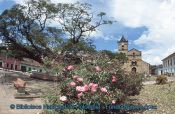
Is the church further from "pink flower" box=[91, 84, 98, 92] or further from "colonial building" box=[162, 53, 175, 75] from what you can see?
"pink flower" box=[91, 84, 98, 92]

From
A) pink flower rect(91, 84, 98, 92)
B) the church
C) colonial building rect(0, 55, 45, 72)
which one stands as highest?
the church

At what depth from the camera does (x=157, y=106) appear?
12.0m

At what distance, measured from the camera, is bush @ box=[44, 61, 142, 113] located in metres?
9.02

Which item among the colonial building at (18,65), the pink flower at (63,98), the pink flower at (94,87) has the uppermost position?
the colonial building at (18,65)

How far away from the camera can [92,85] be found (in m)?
9.05

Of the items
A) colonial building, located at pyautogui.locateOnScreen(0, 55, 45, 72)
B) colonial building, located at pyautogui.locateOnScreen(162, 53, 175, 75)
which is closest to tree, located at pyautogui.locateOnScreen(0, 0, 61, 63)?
colonial building, located at pyautogui.locateOnScreen(0, 55, 45, 72)

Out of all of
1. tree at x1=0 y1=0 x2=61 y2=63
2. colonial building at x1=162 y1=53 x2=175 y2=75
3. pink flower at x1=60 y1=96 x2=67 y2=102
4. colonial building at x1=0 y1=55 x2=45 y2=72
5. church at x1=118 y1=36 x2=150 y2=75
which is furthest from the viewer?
church at x1=118 y1=36 x2=150 y2=75

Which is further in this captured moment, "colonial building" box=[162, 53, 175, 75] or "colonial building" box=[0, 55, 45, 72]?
"colonial building" box=[162, 53, 175, 75]

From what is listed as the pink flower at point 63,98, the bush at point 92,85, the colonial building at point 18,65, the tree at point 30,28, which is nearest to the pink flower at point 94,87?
the bush at point 92,85

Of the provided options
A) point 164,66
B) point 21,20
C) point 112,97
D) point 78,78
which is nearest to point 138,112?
point 112,97

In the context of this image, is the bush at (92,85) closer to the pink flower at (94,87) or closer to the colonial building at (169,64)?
the pink flower at (94,87)

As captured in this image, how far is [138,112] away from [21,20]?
69.4 feet

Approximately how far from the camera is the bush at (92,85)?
9020 millimetres

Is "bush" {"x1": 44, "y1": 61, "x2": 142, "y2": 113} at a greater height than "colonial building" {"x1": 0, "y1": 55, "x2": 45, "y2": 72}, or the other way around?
"colonial building" {"x1": 0, "y1": 55, "x2": 45, "y2": 72}
